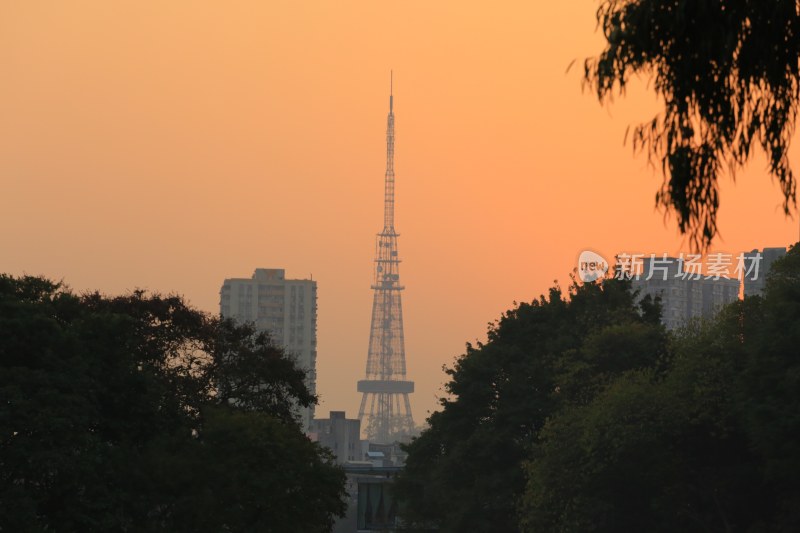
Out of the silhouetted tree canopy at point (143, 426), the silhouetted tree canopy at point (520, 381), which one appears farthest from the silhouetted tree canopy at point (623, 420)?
the silhouetted tree canopy at point (143, 426)

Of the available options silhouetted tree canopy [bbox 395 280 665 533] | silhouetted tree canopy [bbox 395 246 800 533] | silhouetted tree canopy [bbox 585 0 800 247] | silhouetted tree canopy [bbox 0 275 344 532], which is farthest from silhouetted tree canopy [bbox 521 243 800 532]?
silhouetted tree canopy [bbox 585 0 800 247]

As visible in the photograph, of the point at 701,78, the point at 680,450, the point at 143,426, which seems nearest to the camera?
the point at 701,78

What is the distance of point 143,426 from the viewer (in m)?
60.3

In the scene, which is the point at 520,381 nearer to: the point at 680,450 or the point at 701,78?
the point at 680,450

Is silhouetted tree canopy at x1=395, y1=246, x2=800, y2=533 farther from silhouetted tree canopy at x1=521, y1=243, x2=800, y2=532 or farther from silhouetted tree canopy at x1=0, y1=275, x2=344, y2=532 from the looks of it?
silhouetted tree canopy at x1=0, y1=275, x2=344, y2=532

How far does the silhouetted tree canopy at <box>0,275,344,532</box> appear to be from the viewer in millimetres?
53375

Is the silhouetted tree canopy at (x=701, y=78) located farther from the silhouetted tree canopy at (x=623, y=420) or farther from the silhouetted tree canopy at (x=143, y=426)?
the silhouetted tree canopy at (x=623, y=420)

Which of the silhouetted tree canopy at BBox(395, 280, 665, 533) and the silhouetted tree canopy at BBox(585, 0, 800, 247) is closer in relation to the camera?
the silhouetted tree canopy at BBox(585, 0, 800, 247)

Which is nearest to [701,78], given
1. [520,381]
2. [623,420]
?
[623,420]

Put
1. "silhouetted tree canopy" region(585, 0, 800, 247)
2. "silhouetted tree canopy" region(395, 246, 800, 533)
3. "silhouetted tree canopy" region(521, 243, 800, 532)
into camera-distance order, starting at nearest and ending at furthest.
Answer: "silhouetted tree canopy" region(585, 0, 800, 247), "silhouetted tree canopy" region(395, 246, 800, 533), "silhouetted tree canopy" region(521, 243, 800, 532)

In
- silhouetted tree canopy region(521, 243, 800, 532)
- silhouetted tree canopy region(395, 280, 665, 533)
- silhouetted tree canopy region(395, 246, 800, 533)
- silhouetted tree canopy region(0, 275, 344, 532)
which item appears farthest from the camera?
silhouetted tree canopy region(395, 280, 665, 533)

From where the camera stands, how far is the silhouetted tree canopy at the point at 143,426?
53.4m

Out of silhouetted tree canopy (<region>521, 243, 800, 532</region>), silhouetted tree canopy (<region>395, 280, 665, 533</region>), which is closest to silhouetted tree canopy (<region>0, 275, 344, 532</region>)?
silhouetted tree canopy (<region>521, 243, 800, 532</region>)

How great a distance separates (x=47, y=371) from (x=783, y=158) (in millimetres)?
41725
